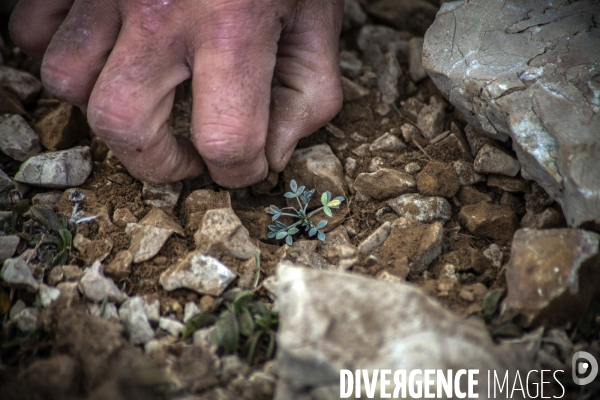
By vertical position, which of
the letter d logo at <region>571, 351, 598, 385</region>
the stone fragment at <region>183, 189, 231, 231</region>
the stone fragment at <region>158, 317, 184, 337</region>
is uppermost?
the stone fragment at <region>183, 189, 231, 231</region>

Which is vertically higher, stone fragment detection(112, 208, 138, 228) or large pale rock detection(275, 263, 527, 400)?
large pale rock detection(275, 263, 527, 400)

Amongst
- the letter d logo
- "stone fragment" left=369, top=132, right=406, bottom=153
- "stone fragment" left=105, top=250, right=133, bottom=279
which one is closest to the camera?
the letter d logo

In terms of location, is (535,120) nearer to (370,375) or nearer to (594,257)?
(594,257)

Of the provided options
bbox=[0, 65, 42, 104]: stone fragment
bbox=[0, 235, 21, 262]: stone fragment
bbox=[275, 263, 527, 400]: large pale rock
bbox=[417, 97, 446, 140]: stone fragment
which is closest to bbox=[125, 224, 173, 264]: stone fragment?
bbox=[0, 235, 21, 262]: stone fragment

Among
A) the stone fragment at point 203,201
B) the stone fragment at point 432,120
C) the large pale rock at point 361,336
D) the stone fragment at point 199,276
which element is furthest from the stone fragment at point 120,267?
Result: the stone fragment at point 432,120

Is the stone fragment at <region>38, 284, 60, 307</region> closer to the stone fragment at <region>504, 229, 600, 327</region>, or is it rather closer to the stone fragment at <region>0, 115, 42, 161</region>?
the stone fragment at <region>0, 115, 42, 161</region>

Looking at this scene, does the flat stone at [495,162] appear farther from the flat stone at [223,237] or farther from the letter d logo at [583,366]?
the flat stone at [223,237]
